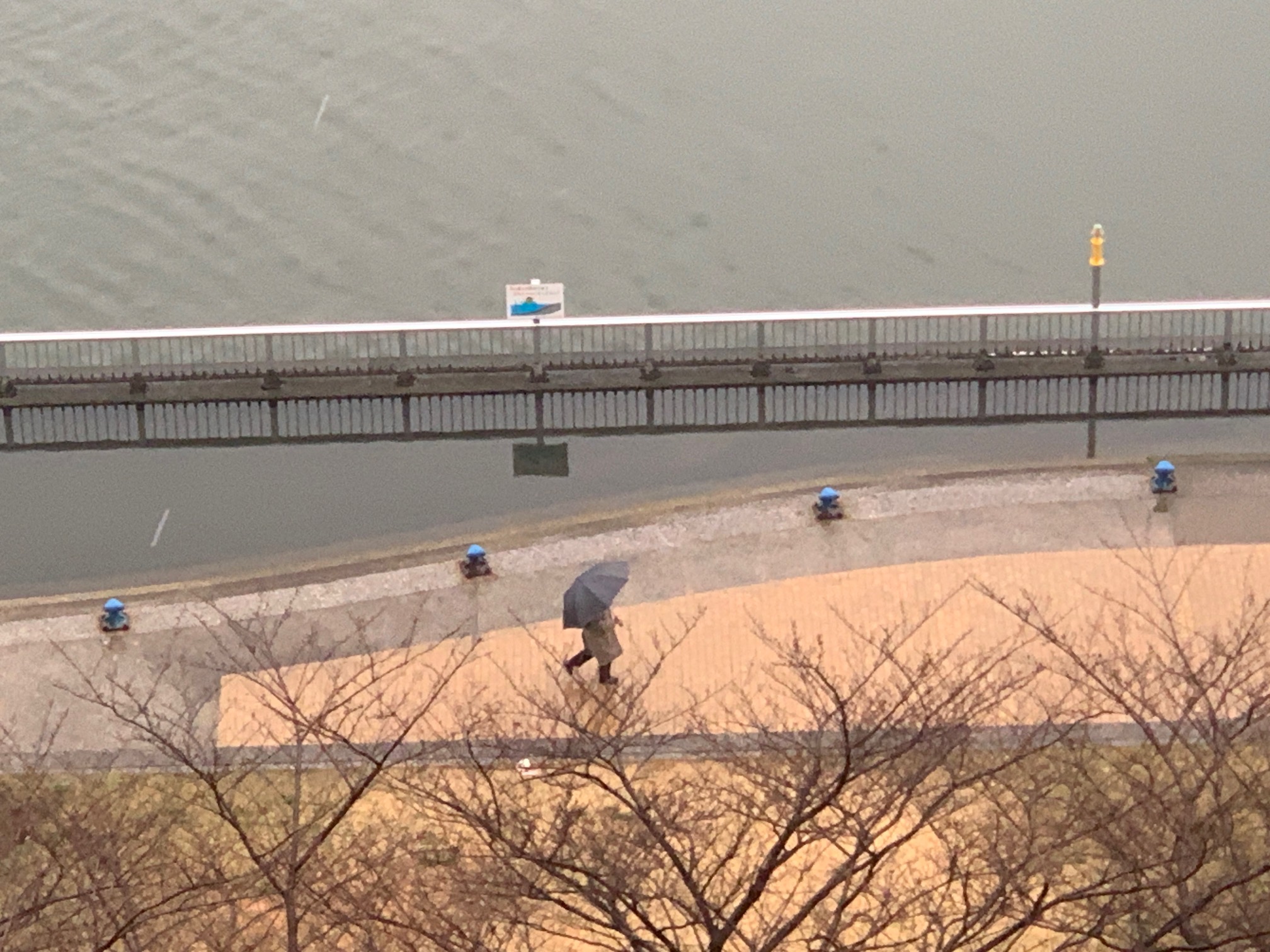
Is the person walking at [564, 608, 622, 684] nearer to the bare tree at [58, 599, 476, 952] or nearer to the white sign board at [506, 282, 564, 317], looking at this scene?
the bare tree at [58, 599, 476, 952]

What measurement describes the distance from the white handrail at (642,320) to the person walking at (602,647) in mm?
5439

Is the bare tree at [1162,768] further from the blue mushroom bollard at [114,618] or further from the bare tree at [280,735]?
the blue mushroom bollard at [114,618]

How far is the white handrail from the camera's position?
24.9 m

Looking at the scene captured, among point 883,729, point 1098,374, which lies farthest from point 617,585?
point 1098,374

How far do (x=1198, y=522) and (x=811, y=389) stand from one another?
515cm

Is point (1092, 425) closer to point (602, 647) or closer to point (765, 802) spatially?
point (602, 647)

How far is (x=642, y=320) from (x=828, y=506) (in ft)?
11.8

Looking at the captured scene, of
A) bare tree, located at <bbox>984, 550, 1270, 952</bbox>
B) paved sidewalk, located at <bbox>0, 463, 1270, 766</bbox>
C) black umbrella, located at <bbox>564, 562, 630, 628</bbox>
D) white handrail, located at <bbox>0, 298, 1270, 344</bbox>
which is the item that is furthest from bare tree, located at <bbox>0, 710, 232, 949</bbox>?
bare tree, located at <bbox>984, 550, 1270, 952</bbox>

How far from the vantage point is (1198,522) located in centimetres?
2256

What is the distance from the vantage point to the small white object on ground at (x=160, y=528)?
24875mm

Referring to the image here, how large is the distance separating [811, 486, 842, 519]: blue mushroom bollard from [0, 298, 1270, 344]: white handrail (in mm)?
2924

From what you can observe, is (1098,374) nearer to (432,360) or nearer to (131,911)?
(432,360)

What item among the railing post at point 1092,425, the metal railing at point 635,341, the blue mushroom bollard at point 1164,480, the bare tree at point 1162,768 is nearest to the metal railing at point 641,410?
the railing post at point 1092,425

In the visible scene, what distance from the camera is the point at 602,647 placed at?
19.9 metres
